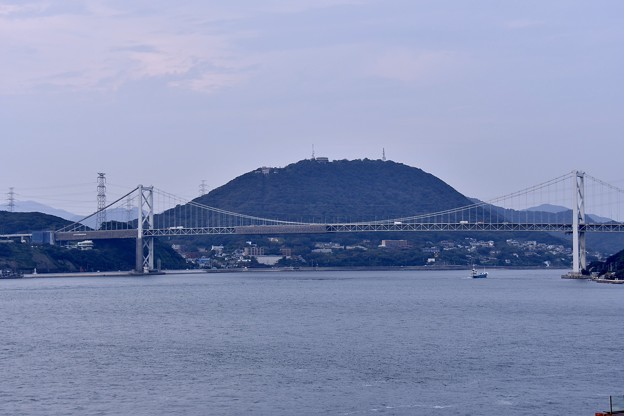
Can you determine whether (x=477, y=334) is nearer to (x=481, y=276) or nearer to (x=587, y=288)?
(x=587, y=288)

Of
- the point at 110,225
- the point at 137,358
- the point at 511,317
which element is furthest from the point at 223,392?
the point at 110,225

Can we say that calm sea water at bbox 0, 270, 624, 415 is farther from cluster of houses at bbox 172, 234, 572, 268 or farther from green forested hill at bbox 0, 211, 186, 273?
cluster of houses at bbox 172, 234, 572, 268

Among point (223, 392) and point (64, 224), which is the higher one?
point (64, 224)

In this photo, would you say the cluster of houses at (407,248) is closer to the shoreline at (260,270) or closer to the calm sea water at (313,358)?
the shoreline at (260,270)

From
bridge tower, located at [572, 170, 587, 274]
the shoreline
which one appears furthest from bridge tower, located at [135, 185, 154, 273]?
bridge tower, located at [572, 170, 587, 274]

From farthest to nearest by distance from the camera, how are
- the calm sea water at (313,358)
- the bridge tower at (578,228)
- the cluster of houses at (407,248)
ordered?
the cluster of houses at (407,248), the bridge tower at (578,228), the calm sea water at (313,358)

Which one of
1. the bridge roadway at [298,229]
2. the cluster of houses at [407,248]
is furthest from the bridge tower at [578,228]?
the cluster of houses at [407,248]
